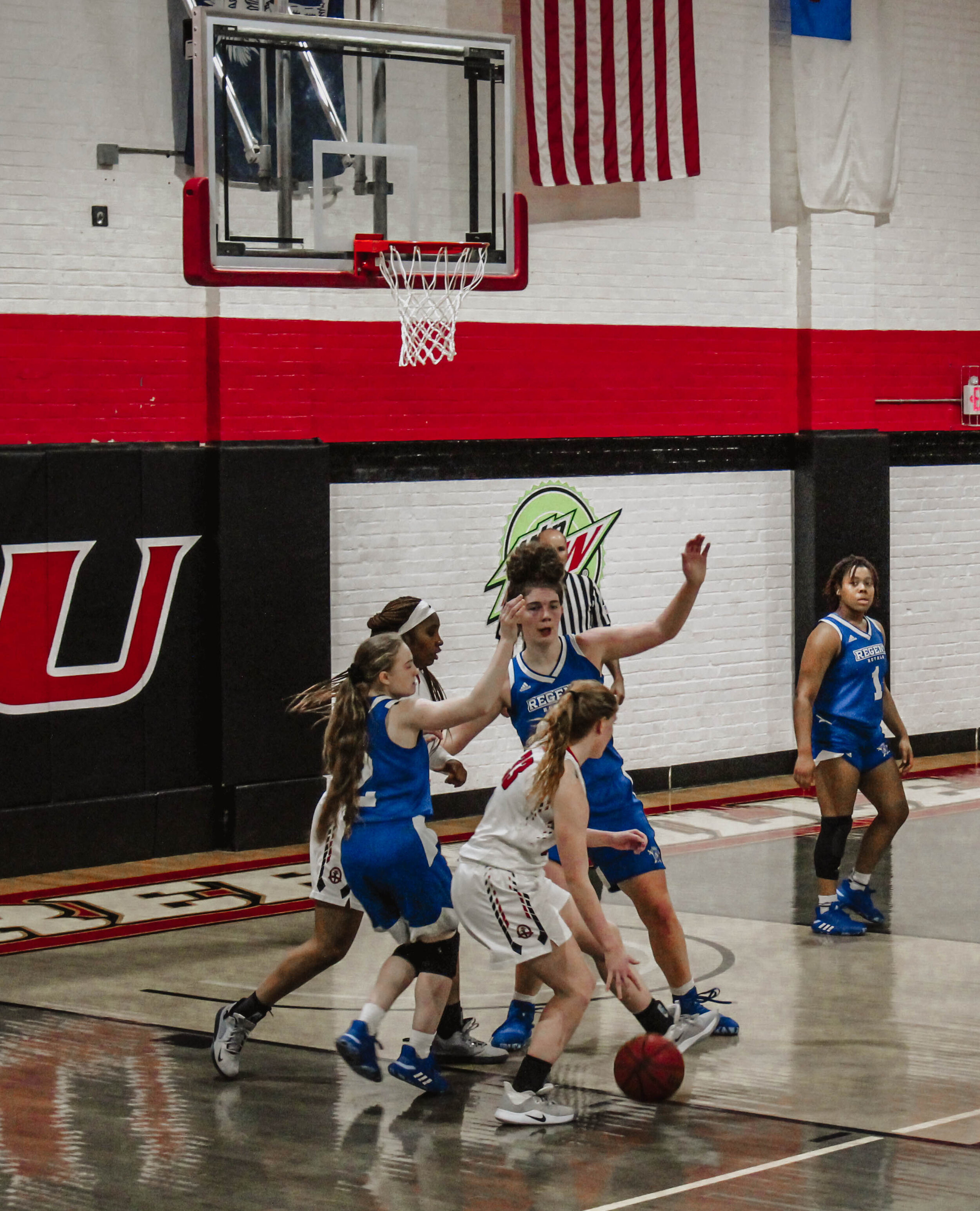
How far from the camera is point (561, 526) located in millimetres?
12734

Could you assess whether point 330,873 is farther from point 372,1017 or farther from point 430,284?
point 430,284

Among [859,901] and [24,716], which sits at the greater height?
[24,716]

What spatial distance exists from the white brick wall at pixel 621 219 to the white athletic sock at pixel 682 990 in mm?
4662

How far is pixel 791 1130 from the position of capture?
19.8 feet

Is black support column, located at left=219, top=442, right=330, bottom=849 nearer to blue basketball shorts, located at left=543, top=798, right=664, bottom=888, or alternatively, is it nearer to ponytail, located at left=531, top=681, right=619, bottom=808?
blue basketball shorts, located at left=543, top=798, right=664, bottom=888

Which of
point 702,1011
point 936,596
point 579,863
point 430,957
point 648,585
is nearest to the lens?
point 579,863

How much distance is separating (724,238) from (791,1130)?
28.1 feet

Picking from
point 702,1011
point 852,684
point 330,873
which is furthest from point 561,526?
point 330,873

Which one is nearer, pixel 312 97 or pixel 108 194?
pixel 312 97

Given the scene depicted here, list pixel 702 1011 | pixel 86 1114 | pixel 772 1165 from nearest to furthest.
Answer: pixel 772 1165 → pixel 86 1114 → pixel 702 1011

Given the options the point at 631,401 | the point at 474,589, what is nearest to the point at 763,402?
the point at 631,401

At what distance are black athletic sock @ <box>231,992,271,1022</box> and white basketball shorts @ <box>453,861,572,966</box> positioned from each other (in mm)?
940

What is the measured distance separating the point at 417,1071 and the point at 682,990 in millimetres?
1292

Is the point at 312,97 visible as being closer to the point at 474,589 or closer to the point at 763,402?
the point at 474,589
